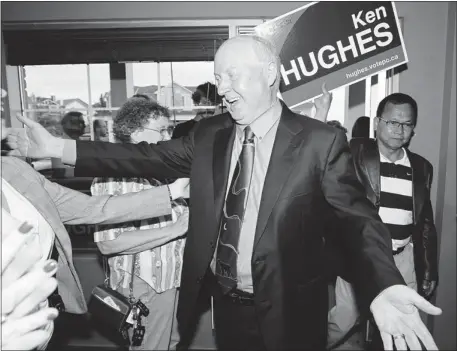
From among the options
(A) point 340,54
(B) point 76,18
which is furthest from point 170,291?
(B) point 76,18

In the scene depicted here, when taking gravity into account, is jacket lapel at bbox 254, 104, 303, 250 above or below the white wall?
below

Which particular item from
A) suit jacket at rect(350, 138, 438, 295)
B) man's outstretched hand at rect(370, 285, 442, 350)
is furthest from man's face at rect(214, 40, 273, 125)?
suit jacket at rect(350, 138, 438, 295)

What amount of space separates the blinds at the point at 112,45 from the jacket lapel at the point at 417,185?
166 cm

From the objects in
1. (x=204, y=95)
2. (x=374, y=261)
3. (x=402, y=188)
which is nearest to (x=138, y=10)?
(x=204, y=95)

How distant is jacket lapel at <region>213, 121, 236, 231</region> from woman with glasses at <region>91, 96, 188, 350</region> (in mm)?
501

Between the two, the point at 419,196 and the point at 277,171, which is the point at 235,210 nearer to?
the point at 277,171

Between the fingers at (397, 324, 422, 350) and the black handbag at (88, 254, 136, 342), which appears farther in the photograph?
the black handbag at (88, 254, 136, 342)

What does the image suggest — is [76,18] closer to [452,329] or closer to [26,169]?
[26,169]

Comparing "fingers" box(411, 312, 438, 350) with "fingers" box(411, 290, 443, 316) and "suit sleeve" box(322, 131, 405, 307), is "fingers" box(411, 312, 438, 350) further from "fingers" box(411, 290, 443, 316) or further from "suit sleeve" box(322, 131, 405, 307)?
"suit sleeve" box(322, 131, 405, 307)

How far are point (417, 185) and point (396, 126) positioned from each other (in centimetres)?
41

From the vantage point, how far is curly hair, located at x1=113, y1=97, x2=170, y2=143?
83.9 inches

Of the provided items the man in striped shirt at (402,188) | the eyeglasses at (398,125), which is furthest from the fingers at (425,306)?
the eyeglasses at (398,125)

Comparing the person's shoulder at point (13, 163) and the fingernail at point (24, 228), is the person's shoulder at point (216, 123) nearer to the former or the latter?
the person's shoulder at point (13, 163)

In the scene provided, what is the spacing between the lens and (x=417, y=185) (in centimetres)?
246
